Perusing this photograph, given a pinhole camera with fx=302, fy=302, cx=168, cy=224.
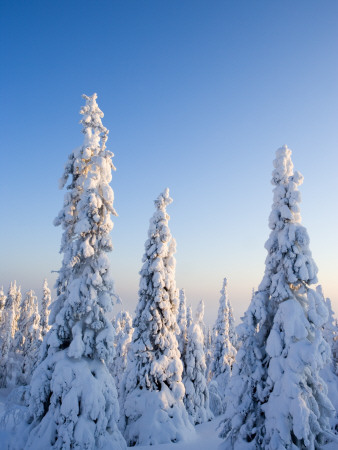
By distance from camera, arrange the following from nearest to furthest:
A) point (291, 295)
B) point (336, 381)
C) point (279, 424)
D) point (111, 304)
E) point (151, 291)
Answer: point (279, 424)
point (291, 295)
point (111, 304)
point (151, 291)
point (336, 381)

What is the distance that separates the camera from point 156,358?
1995 centimetres

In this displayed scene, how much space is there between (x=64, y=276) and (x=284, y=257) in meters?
9.56

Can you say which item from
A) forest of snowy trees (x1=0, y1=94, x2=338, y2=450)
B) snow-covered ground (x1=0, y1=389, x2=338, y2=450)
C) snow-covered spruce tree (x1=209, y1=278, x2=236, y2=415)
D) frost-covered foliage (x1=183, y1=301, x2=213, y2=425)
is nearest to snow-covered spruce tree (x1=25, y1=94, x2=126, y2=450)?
forest of snowy trees (x1=0, y1=94, x2=338, y2=450)

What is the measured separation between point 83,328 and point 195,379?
63.3ft

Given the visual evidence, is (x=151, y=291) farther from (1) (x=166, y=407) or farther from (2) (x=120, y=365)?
(2) (x=120, y=365)

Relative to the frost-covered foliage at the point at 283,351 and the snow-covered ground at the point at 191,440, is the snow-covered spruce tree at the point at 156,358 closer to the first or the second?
the snow-covered ground at the point at 191,440

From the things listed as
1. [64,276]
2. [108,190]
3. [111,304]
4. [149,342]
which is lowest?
[149,342]

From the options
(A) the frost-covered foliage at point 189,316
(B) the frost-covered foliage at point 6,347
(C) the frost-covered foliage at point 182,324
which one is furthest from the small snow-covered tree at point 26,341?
(A) the frost-covered foliage at point 189,316

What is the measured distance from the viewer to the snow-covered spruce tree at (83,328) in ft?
35.5

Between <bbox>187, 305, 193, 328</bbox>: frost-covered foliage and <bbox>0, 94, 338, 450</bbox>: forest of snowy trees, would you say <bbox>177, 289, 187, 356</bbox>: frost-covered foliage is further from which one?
<bbox>0, 94, 338, 450</bbox>: forest of snowy trees

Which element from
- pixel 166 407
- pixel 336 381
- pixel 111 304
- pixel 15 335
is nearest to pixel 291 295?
pixel 111 304

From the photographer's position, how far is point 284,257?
12.5 meters

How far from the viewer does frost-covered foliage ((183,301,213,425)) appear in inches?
1064

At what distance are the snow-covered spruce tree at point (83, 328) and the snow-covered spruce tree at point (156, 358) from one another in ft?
23.8
